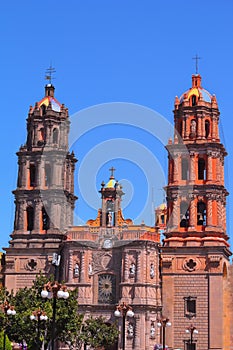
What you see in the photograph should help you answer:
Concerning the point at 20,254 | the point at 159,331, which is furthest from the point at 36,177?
the point at 159,331

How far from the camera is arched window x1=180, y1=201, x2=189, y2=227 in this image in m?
67.2

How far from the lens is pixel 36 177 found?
70.5 metres

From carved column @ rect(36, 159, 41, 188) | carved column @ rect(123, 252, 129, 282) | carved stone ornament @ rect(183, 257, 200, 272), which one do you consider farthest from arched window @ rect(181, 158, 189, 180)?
carved column @ rect(36, 159, 41, 188)

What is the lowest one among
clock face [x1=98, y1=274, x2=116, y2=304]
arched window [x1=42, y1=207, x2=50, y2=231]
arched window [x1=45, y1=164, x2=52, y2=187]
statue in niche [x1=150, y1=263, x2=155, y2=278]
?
clock face [x1=98, y1=274, x2=116, y2=304]

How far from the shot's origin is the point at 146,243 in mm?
65500

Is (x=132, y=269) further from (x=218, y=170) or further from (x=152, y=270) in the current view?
(x=218, y=170)

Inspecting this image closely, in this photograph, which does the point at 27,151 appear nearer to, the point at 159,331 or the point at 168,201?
the point at 168,201

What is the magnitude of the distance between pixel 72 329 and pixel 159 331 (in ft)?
51.8

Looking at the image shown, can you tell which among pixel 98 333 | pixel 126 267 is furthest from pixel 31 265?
pixel 98 333

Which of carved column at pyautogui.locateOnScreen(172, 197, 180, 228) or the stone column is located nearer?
carved column at pyautogui.locateOnScreen(172, 197, 180, 228)

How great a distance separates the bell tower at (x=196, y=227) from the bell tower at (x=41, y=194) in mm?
10119

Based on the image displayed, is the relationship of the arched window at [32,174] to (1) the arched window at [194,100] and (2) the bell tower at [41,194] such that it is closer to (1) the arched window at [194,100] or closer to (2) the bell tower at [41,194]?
(2) the bell tower at [41,194]

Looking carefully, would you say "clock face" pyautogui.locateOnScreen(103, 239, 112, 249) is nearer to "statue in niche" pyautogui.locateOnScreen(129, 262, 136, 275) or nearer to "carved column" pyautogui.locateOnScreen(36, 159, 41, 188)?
"statue in niche" pyautogui.locateOnScreen(129, 262, 136, 275)

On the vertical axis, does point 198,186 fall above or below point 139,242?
above
